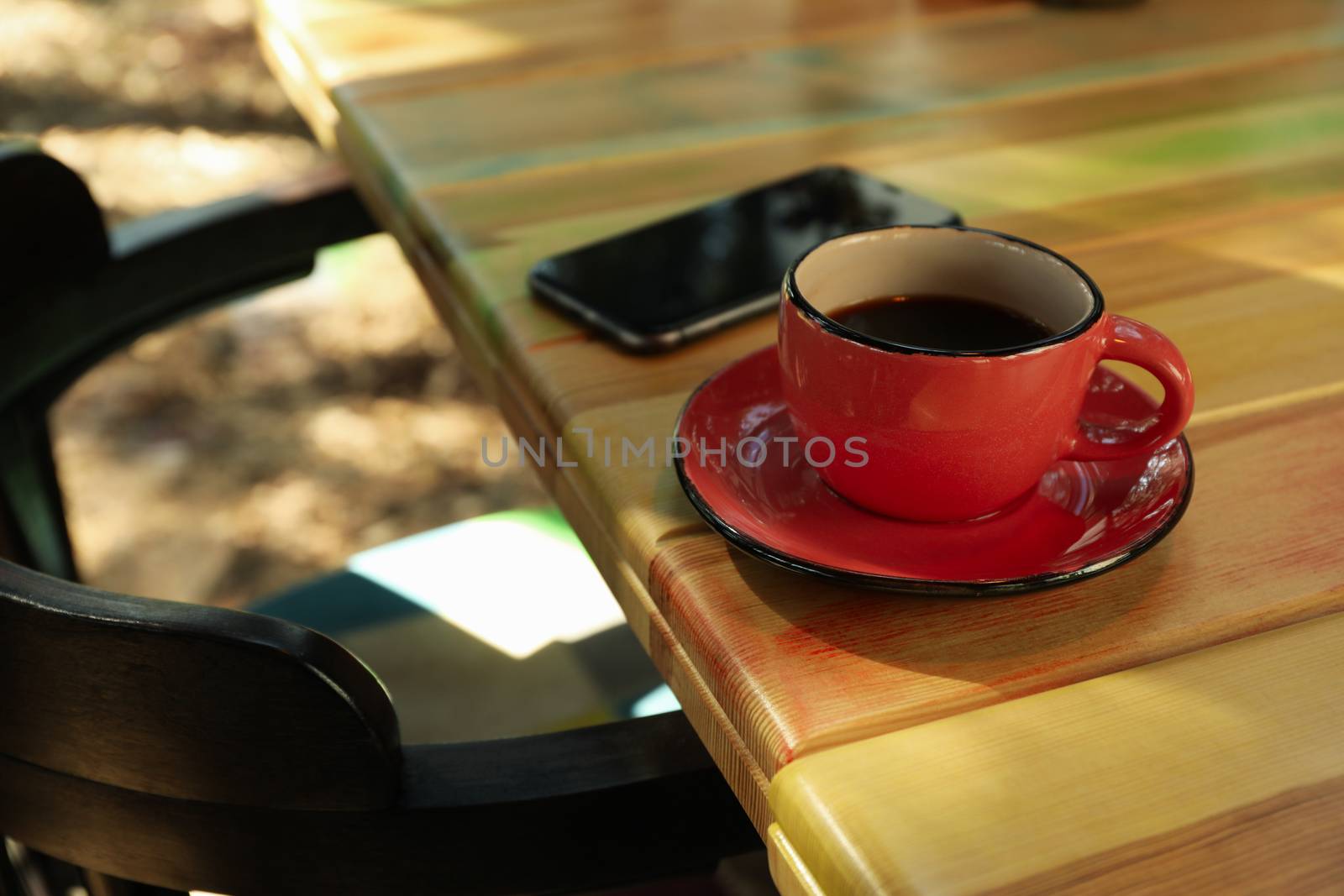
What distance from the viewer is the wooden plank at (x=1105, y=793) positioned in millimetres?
305

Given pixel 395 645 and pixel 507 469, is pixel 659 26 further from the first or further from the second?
pixel 507 469

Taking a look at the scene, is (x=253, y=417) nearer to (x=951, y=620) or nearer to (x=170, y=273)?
(x=170, y=273)

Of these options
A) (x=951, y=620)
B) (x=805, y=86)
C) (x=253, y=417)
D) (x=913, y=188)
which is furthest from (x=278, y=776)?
(x=253, y=417)

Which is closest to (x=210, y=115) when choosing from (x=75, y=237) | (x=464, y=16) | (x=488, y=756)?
(x=464, y=16)

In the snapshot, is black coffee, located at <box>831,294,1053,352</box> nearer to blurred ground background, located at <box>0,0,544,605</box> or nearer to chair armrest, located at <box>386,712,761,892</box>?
chair armrest, located at <box>386,712,761,892</box>

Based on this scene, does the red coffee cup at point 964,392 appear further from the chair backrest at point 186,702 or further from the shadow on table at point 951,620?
the chair backrest at point 186,702

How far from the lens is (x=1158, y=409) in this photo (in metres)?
0.43

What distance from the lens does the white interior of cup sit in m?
0.44

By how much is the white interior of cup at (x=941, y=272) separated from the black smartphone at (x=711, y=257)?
0.06 meters

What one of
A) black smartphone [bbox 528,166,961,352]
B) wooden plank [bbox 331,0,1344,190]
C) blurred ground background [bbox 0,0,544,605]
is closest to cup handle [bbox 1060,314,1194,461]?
black smartphone [bbox 528,166,961,352]

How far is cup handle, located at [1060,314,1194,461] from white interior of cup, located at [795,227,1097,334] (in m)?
0.02

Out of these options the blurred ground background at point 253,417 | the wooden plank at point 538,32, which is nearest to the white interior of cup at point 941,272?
the wooden plank at point 538,32

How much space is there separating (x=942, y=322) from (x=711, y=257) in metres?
0.17

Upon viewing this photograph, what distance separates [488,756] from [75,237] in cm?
49
